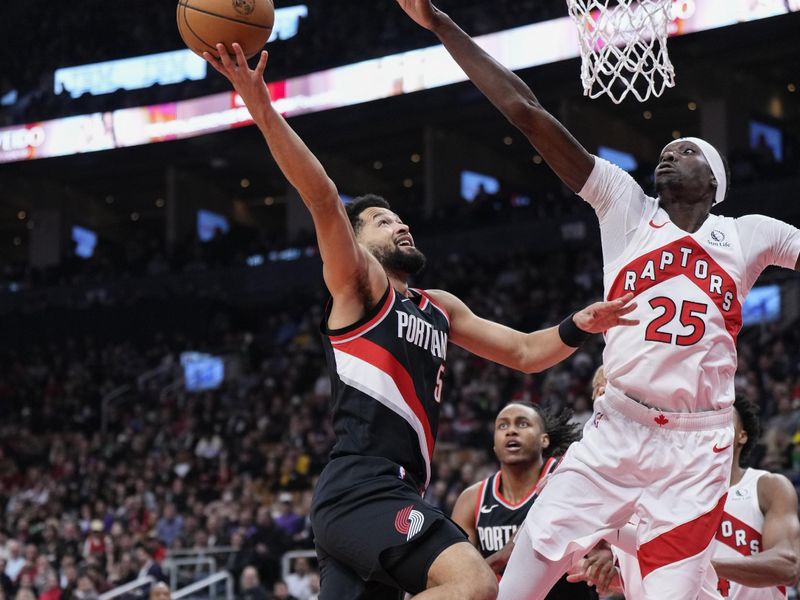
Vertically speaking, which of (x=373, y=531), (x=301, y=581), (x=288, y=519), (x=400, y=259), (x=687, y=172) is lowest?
(x=301, y=581)

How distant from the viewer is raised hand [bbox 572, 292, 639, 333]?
13.7ft

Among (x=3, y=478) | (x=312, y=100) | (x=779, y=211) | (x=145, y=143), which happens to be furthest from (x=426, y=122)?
(x=3, y=478)

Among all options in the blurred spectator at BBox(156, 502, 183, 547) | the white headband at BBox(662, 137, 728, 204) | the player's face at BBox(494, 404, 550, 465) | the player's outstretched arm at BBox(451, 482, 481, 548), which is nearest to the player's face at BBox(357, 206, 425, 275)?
the white headband at BBox(662, 137, 728, 204)

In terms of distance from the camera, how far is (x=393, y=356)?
4207mm

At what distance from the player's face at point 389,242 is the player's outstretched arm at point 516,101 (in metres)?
0.63

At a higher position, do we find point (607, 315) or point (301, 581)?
point (607, 315)

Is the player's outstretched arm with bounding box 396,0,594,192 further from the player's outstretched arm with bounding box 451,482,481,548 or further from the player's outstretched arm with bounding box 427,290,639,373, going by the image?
the player's outstretched arm with bounding box 451,482,481,548

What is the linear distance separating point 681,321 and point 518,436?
69.0 inches

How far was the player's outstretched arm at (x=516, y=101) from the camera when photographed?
4.52 m

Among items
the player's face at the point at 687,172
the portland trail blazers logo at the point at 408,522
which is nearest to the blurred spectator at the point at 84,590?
the portland trail blazers logo at the point at 408,522

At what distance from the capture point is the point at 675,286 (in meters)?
4.42

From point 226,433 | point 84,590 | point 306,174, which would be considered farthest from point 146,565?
point 306,174

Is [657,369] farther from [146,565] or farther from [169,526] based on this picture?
[169,526]

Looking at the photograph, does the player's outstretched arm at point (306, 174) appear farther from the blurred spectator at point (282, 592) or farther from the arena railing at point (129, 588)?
the arena railing at point (129, 588)
